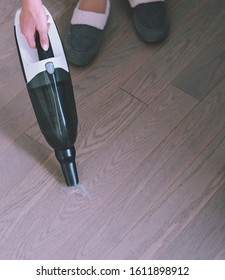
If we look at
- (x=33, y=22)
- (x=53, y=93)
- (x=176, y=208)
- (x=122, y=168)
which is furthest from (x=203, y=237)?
(x=33, y=22)

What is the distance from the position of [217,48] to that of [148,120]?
0.27 metres

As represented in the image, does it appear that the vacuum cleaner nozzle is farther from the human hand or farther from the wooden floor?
the human hand

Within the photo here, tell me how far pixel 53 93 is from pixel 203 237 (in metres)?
0.38

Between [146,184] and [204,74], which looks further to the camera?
[204,74]

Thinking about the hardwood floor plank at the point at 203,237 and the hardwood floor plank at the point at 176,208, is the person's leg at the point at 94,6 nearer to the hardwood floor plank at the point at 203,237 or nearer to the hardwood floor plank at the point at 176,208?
the hardwood floor plank at the point at 176,208

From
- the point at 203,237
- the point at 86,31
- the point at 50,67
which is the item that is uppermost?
the point at 50,67

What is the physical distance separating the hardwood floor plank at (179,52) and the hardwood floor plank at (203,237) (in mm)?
296

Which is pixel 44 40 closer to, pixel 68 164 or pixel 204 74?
pixel 68 164

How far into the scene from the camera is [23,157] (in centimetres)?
109

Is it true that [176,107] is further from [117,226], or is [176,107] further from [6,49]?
[6,49]

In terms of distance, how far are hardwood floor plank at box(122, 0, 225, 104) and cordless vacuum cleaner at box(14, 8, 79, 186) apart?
23 cm

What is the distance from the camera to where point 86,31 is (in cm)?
125
